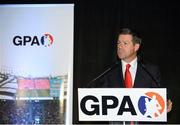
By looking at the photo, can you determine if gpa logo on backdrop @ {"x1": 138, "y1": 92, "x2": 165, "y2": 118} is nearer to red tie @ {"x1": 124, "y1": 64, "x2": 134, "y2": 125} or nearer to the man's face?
red tie @ {"x1": 124, "y1": 64, "x2": 134, "y2": 125}

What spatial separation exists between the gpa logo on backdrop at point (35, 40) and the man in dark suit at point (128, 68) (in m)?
0.72

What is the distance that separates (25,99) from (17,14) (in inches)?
39.1

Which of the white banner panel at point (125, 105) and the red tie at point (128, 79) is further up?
the red tie at point (128, 79)

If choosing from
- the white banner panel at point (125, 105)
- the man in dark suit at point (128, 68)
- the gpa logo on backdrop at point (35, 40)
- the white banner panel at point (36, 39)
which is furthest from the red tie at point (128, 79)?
the gpa logo on backdrop at point (35, 40)

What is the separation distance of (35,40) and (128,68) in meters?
1.11

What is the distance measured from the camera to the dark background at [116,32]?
3.81 metres

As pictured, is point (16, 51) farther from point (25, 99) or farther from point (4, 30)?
point (25, 99)

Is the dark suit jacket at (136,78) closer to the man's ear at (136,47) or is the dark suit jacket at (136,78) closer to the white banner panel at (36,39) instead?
the man's ear at (136,47)

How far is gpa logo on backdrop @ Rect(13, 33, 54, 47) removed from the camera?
389 centimetres

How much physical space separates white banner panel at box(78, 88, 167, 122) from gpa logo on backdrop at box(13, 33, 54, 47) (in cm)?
83

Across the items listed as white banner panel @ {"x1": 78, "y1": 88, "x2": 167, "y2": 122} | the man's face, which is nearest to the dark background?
the man's face

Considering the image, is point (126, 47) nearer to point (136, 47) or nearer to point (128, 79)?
point (136, 47)

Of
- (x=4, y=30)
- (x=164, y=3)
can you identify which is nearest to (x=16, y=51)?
(x=4, y=30)

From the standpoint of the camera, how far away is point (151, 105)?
331 centimetres
